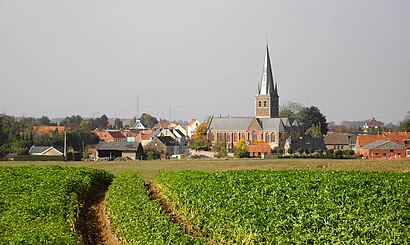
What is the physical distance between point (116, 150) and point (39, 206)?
2738 inches

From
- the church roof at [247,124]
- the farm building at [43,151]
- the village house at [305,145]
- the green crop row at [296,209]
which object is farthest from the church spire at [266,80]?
the green crop row at [296,209]

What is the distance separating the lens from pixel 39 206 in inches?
882

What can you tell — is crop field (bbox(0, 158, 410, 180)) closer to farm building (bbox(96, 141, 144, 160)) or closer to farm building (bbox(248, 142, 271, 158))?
farm building (bbox(96, 141, 144, 160))

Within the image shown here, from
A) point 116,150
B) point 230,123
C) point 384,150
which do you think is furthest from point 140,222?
point 230,123

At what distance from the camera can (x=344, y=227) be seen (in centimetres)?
1630

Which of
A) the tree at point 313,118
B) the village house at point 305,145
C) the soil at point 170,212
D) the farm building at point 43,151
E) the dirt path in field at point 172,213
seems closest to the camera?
the dirt path in field at point 172,213

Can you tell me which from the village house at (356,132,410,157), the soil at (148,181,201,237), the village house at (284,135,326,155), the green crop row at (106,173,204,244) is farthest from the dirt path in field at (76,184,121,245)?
the village house at (284,135,326,155)

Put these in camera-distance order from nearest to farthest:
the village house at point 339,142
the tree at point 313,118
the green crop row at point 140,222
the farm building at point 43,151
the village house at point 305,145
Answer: the green crop row at point 140,222 → the farm building at point 43,151 → the village house at point 305,145 → the village house at point 339,142 → the tree at point 313,118

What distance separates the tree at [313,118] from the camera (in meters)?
166

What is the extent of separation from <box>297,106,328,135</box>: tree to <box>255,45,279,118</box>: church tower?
36.5ft

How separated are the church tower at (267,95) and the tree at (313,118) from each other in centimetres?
1112

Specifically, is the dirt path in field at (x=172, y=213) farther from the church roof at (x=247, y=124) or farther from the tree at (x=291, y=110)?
the tree at (x=291, y=110)

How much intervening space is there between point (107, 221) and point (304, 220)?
34.7ft

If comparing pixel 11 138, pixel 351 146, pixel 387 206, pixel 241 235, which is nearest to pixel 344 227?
pixel 241 235
